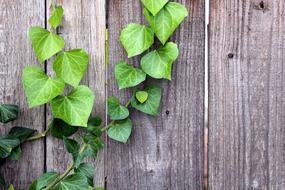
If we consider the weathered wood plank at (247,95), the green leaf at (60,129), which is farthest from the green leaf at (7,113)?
the weathered wood plank at (247,95)

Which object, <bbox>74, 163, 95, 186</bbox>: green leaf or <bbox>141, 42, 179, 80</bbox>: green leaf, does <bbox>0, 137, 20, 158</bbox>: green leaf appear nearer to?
<bbox>74, 163, 95, 186</bbox>: green leaf

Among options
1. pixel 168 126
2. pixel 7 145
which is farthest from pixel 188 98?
pixel 7 145

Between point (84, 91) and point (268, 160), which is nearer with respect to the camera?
point (84, 91)

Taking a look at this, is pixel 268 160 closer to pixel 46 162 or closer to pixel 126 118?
pixel 126 118

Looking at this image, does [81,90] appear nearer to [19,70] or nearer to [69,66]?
[69,66]

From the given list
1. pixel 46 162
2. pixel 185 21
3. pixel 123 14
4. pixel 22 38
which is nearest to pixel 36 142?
pixel 46 162
